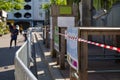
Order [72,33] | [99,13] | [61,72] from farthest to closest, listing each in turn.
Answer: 1. [99,13]
2. [61,72]
3. [72,33]

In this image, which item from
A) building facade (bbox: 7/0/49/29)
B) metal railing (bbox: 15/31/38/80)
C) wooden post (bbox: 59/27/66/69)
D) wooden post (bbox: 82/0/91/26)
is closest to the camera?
metal railing (bbox: 15/31/38/80)

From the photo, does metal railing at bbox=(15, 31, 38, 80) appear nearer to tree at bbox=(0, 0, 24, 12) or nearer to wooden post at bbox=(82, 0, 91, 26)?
wooden post at bbox=(82, 0, 91, 26)

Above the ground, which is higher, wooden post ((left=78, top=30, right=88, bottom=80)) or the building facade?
wooden post ((left=78, top=30, right=88, bottom=80))

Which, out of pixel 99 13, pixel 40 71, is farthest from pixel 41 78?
pixel 99 13

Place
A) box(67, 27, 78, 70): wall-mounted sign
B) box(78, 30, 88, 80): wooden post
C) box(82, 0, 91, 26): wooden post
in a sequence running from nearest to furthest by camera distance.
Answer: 1. box(78, 30, 88, 80): wooden post
2. box(67, 27, 78, 70): wall-mounted sign
3. box(82, 0, 91, 26): wooden post

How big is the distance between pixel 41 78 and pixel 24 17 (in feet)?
372

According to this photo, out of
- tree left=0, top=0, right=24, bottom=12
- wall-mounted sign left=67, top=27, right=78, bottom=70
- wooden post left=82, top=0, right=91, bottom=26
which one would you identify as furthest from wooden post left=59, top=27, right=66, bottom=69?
tree left=0, top=0, right=24, bottom=12

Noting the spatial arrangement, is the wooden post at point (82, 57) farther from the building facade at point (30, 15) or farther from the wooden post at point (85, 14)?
the building facade at point (30, 15)

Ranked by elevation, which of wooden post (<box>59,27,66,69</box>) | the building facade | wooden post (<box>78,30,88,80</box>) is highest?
wooden post (<box>78,30,88,80</box>)

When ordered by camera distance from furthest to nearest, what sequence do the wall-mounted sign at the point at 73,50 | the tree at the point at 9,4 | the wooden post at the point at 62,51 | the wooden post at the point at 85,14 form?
1. the tree at the point at 9,4
2. the wooden post at the point at 85,14
3. the wooden post at the point at 62,51
4. the wall-mounted sign at the point at 73,50

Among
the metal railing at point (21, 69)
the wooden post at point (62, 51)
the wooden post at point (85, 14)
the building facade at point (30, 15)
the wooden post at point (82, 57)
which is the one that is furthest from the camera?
the building facade at point (30, 15)

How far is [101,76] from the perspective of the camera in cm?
1077

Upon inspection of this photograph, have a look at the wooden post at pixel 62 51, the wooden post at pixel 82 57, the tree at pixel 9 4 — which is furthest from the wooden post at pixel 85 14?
the tree at pixel 9 4

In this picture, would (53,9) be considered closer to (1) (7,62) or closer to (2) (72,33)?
(1) (7,62)
